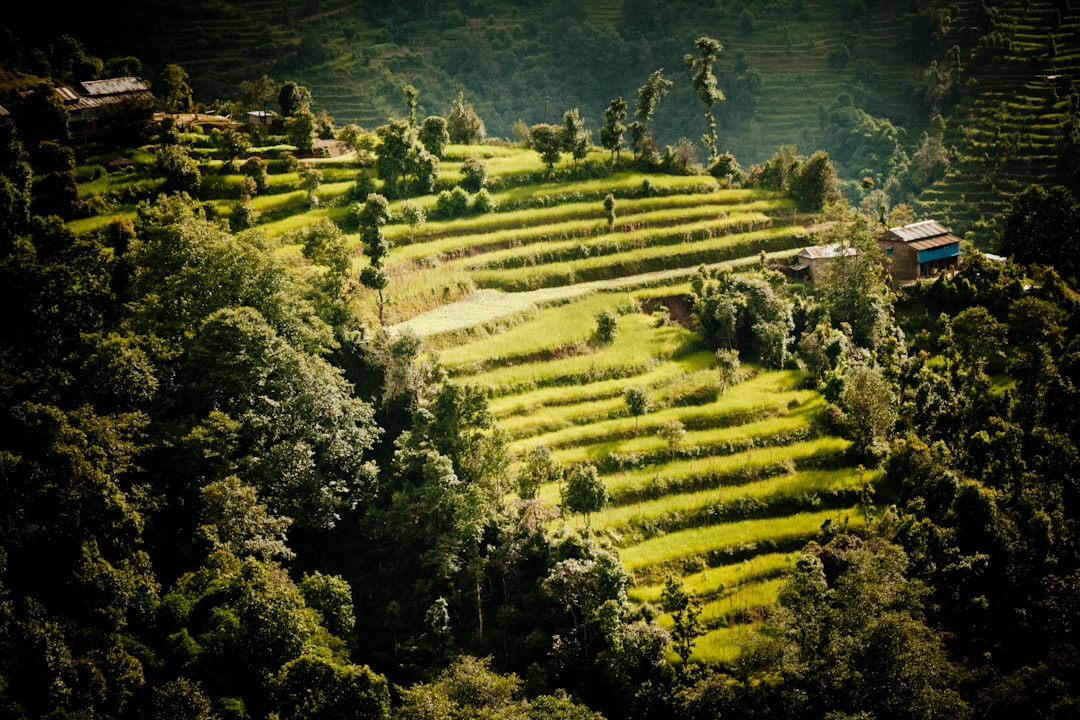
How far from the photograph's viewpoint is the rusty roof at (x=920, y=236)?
2317 inches

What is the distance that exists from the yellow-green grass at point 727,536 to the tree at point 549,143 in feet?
112

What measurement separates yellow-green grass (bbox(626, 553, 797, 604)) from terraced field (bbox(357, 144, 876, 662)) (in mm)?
67

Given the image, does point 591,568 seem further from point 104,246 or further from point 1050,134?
point 1050,134

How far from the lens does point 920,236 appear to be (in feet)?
195

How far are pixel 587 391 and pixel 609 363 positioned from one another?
8.21 feet

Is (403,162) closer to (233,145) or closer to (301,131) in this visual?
(301,131)

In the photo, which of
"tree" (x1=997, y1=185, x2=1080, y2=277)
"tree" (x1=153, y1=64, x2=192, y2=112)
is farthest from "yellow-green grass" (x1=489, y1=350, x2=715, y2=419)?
"tree" (x1=153, y1=64, x2=192, y2=112)

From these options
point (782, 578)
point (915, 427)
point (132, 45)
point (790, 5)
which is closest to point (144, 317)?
point (782, 578)

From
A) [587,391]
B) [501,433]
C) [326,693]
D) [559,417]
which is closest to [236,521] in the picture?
[326,693]

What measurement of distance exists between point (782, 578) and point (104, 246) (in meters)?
38.0

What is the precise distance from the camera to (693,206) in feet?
217

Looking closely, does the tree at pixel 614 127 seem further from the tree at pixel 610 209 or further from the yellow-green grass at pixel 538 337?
the yellow-green grass at pixel 538 337

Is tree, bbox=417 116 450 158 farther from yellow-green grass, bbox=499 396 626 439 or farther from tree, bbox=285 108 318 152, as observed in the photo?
yellow-green grass, bbox=499 396 626 439

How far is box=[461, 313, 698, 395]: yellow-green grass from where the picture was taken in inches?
1877
